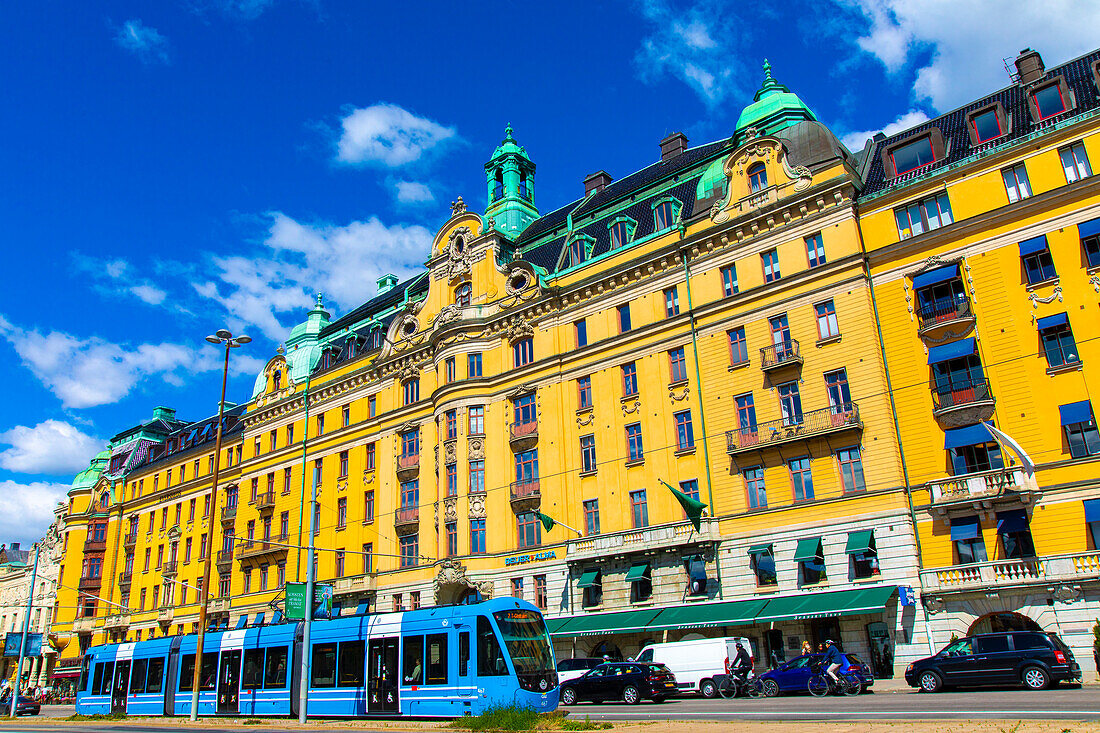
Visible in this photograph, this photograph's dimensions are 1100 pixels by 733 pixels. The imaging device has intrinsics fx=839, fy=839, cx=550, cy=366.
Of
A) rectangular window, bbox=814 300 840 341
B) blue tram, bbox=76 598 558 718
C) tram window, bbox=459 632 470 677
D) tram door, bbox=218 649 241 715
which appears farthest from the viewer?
rectangular window, bbox=814 300 840 341

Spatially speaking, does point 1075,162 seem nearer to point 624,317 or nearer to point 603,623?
point 624,317

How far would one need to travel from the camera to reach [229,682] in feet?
105

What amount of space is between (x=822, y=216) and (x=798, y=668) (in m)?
21.2

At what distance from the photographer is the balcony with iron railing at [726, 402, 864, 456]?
36469mm

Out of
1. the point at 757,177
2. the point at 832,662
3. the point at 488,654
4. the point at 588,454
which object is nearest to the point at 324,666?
the point at 488,654

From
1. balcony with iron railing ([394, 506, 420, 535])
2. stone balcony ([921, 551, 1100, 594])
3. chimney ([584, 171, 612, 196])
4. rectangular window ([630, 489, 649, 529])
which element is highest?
chimney ([584, 171, 612, 196])

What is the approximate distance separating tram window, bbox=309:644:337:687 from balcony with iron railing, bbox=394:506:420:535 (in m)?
22.0

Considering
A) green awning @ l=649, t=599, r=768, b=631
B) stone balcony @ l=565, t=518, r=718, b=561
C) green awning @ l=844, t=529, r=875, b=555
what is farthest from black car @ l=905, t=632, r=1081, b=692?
stone balcony @ l=565, t=518, r=718, b=561

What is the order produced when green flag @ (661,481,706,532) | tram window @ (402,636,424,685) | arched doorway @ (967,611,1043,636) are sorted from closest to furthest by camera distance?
tram window @ (402,636,424,685) → arched doorway @ (967,611,1043,636) → green flag @ (661,481,706,532)

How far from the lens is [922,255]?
37.1m

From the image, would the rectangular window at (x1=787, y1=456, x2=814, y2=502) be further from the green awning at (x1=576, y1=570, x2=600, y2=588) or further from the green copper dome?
the green copper dome

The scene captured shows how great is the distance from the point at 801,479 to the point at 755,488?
2.28 metres

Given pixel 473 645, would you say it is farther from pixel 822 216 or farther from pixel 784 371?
pixel 822 216

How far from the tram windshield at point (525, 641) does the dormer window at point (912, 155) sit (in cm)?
2806
